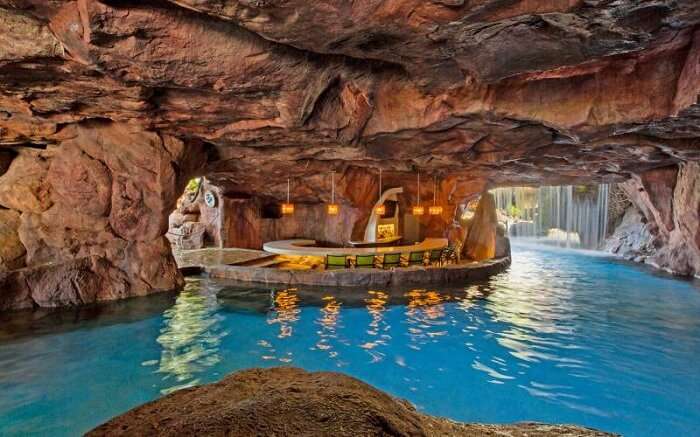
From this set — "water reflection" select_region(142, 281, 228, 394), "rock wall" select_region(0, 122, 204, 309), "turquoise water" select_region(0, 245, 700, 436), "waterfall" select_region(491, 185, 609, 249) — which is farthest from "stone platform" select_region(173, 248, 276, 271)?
"waterfall" select_region(491, 185, 609, 249)

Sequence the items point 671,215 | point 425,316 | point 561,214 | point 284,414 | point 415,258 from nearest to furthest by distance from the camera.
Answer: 1. point 284,414
2. point 425,316
3. point 415,258
4. point 671,215
5. point 561,214

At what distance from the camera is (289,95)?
872 centimetres

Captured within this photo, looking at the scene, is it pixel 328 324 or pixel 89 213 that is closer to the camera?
pixel 328 324

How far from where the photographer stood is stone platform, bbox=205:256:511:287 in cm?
1354

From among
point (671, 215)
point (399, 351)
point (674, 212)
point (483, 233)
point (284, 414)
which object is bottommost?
point (399, 351)

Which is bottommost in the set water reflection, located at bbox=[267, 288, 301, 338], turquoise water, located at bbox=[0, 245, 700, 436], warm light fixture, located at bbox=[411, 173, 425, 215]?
turquoise water, located at bbox=[0, 245, 700, 436]

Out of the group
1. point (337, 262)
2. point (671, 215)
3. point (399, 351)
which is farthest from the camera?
point (671, 215)

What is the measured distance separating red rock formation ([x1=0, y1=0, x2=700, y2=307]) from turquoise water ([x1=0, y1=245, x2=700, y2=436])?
3.78 m

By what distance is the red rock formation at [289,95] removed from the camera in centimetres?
589

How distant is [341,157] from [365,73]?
6.15 m

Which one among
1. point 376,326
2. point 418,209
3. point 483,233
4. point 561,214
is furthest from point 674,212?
point 376,326

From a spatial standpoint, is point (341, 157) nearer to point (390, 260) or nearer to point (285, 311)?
point (390, 260)

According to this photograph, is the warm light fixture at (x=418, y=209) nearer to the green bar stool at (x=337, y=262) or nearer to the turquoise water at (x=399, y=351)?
the green bar stool at (x=337, y=262)

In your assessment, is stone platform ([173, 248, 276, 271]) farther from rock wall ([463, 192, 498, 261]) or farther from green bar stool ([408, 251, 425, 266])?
rock wall ([463, 192, 498, 261])
